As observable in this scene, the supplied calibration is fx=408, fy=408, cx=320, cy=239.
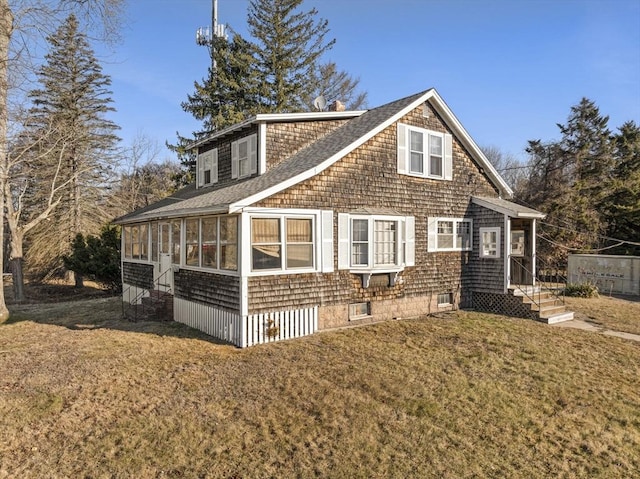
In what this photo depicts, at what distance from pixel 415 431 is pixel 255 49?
30.1 meters

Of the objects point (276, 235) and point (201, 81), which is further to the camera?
point (201, 81)

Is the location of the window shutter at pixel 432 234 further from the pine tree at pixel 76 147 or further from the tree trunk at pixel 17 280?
the pine tree at pixel 76 147

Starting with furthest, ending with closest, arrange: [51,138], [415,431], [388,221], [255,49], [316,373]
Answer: [255,49]
[51,138]
[388,221]
[316,373]
[415,431]

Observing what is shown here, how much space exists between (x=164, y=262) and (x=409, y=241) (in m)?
8.05

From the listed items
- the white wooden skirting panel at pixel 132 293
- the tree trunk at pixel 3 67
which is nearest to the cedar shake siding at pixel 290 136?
the white wooden skirting panel at pixel 132 293

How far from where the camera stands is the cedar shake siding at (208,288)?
33.0 feet

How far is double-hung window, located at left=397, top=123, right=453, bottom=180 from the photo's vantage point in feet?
42.9

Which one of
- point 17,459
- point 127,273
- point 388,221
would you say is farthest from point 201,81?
point 17,459

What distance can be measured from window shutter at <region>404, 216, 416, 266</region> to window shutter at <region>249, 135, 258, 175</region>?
510 cm

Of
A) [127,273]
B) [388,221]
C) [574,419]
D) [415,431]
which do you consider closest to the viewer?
[415,431]

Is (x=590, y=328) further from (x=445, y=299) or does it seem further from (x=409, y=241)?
(x=409, y=241)

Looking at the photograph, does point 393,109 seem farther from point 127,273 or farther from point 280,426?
point 127,273

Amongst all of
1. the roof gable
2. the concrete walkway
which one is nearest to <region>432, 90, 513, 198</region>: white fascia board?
the roof gable

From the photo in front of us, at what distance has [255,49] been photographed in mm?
30016
